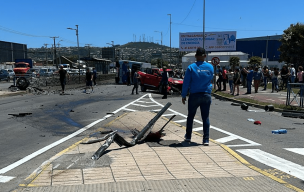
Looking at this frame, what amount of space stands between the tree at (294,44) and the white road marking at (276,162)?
43.7 metres

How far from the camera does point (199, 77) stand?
6.60 meters

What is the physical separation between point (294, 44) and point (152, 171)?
46.7m

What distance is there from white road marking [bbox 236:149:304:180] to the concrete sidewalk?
422 mm

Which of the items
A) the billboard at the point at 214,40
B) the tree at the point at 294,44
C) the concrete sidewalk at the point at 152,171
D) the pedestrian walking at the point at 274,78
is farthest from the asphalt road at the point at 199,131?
the tree at the point at 294,44

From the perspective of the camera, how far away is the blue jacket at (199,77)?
6.61 metres

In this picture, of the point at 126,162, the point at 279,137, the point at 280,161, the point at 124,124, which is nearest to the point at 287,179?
the point at 280,161

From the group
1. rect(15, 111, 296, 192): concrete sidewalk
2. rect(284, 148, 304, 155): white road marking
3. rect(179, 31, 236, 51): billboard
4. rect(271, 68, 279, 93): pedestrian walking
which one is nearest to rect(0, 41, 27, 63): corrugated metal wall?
rect(179, 31, 236, 51): billboard

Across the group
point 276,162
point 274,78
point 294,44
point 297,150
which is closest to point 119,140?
point 276,162

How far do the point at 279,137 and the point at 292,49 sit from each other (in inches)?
1675

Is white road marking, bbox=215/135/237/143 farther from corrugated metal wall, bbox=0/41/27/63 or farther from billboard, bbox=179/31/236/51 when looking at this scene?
corrugated metal wall, bbox=0/41/27/63

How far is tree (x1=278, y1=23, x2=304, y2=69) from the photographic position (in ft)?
150

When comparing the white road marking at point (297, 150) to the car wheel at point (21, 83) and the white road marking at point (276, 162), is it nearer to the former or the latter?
the white road marking at point (276, 162)

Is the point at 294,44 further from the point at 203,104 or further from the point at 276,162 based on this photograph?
the point at 276,162

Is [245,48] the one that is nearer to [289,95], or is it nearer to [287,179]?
[289,95]
